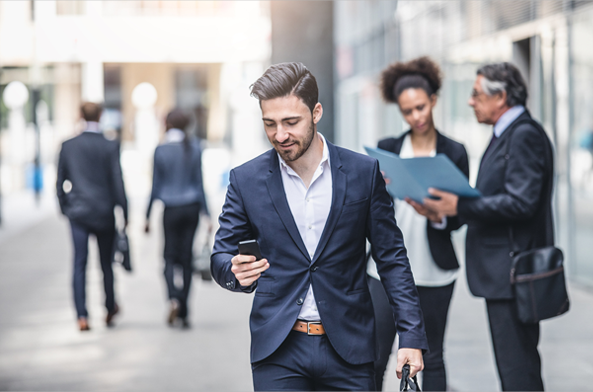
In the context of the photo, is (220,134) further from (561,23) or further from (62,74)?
(561,23)

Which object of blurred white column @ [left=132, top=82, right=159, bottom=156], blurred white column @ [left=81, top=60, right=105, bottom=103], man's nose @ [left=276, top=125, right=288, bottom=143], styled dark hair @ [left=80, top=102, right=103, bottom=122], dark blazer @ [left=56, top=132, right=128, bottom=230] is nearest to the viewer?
man's nose @ [left=276, top=125, right=288, bottom=143]

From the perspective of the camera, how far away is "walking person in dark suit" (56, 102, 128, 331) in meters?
7.34

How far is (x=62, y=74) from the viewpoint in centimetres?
5809

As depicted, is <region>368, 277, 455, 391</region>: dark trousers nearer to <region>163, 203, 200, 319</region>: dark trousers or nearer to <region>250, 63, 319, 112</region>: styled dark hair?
<region>250, 63, 319, 112</region>: styled dark hair

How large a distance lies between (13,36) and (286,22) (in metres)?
38.2

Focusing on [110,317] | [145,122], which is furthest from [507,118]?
[145,122]

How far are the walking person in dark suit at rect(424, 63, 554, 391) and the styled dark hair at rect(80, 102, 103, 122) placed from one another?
422 cm

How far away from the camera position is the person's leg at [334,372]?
2.88m

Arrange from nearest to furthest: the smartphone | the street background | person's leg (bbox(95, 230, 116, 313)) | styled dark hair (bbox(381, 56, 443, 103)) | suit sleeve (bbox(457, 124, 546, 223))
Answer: the smartphone, suit sleeve (bbox(457, 124, 546, 223)), styled dark hair (bbox(381, 56, 443, 103)), the street background, person's leg (bbox(95, 230, 116, 313))

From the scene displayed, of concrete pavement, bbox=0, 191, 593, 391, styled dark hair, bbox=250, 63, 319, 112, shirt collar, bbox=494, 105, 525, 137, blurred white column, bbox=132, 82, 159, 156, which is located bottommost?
concrete pavement, bbox=0, 191, 593, 391

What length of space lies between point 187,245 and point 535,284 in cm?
436

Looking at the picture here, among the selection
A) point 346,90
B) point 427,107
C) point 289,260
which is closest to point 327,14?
point 427,107

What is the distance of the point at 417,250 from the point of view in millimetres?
4207

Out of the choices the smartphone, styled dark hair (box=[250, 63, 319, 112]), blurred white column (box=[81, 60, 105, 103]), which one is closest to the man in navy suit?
styled dark hair (box=[250, 63, 319, 112])
